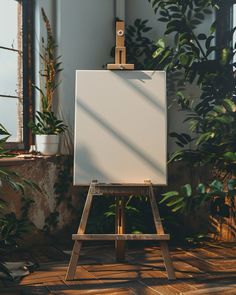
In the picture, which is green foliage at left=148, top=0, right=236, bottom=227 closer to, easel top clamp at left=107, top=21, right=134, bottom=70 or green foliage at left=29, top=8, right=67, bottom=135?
easel top clamp at left=107, top=21, right=134, bottom=70

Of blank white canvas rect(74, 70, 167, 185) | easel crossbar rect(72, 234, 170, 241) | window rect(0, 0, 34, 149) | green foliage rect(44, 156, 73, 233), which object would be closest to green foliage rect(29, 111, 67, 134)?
window rect(0, 0, 34, 149)

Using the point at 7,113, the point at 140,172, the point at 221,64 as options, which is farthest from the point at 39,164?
the point at 221,64

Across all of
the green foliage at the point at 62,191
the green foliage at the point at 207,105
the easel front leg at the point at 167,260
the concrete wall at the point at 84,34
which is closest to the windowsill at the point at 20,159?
the green foliage at the point at 62,191

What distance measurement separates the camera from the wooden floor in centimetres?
221

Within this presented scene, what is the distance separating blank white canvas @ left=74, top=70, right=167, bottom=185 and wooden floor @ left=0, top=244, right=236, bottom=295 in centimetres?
55

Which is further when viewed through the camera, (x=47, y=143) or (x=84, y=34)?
(x=84, y=34)

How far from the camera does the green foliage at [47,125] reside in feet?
10.2

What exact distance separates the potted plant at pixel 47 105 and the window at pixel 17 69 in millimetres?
108

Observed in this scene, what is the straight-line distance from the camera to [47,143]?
124 inches

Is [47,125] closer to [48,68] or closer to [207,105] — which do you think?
[48,68]

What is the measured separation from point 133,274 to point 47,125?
1.33 meters

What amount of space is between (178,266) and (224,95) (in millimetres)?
1199

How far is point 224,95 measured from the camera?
2.88 meters

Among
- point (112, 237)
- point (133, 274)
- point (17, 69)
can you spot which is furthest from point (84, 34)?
point (133, 274)
